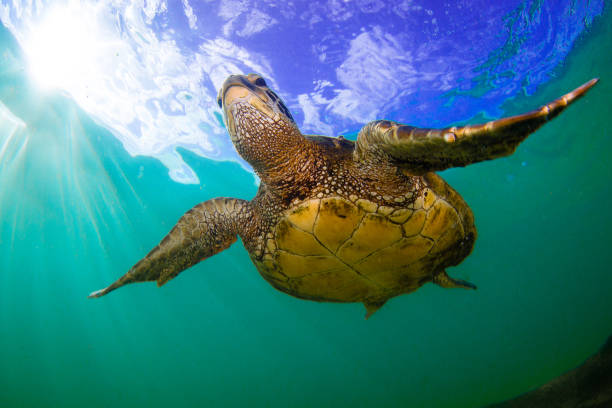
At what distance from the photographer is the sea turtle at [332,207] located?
2123mm

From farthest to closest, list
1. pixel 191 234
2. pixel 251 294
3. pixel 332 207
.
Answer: pixel 251 294 → pixel 191 234 → pixel 332 207

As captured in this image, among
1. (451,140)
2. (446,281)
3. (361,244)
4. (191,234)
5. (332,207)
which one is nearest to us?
(451,140)

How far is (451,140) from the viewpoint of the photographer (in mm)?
1499

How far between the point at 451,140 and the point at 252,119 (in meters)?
1.56

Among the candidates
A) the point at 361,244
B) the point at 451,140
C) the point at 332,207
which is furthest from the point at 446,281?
the point at 451,140

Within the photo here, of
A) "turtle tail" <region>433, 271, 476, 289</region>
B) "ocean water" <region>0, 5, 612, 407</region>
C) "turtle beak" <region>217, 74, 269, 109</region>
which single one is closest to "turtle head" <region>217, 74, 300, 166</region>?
"turtle beak" <region>217, 74, 269, 109</region>

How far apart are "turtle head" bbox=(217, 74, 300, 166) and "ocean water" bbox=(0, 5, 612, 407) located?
1078 cm

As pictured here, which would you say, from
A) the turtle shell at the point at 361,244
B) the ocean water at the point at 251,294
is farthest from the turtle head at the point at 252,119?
the ocean water at the point at 251,294

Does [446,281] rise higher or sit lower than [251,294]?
lower

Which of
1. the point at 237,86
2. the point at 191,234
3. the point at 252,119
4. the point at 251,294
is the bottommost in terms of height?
the point at 191,234

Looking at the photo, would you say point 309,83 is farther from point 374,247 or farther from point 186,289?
point 186,289

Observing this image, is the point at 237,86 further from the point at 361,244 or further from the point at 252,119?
the point at 361,244

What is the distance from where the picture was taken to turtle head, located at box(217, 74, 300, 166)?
2.29 m

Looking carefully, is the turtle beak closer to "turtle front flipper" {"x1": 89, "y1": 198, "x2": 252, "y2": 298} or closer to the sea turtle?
the sea turtle
